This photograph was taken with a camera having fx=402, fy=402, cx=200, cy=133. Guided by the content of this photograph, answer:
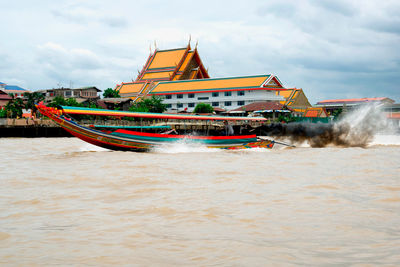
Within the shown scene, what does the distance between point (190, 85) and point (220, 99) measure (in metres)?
5.23

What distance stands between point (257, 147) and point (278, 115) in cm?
2987

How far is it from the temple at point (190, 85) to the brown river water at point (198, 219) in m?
42.6

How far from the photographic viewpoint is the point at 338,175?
375 inches

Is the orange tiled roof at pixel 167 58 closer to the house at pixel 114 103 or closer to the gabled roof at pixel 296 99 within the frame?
the house at pixel 114 103

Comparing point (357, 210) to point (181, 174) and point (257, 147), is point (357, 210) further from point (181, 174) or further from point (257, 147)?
point (257, 147)

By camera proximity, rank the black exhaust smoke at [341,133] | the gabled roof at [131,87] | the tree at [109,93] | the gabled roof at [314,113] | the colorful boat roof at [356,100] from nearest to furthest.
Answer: the black exhaust smoke at [341,133] → the gabled roof at [314,113] → the tree at [109,93] → the gabled roof at [131,87] → the colorful boat roof at [356,100]

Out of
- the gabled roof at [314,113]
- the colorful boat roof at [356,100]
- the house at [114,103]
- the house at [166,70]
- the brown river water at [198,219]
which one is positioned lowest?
the brown river water at [198,219]

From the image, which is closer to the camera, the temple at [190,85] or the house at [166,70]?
the temple at [190,85]

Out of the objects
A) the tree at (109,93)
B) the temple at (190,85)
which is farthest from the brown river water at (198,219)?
the tree at (109,93)

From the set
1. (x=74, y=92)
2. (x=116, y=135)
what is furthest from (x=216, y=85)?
(x=116, y=135)

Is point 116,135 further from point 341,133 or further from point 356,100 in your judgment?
point 356,100

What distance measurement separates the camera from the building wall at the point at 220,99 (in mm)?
51269

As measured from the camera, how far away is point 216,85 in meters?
54.2

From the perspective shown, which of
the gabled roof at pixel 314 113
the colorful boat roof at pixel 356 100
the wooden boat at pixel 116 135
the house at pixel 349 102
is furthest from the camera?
the colorful boat roof at pixel 356 100
